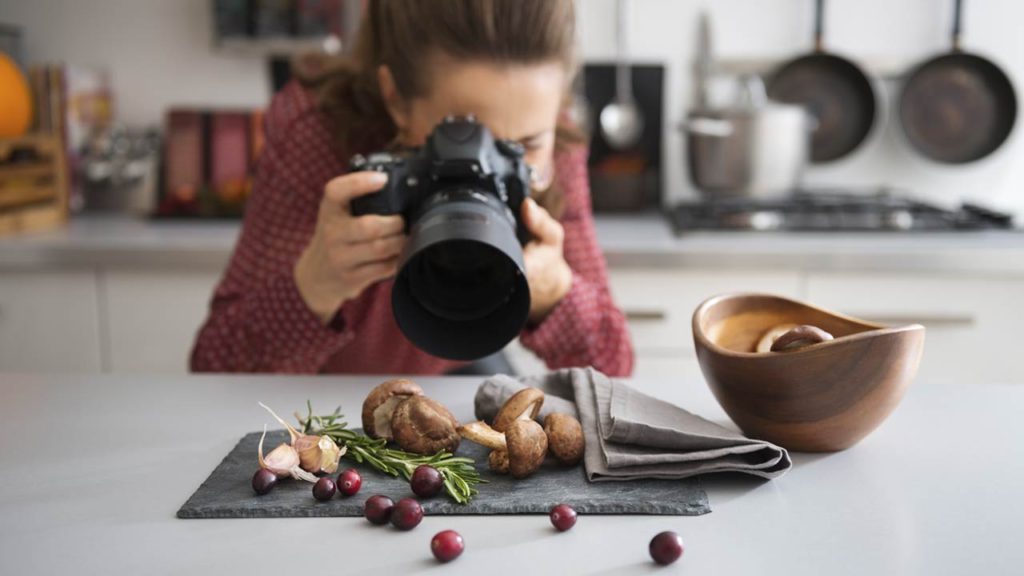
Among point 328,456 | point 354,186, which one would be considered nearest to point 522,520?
point 328,456

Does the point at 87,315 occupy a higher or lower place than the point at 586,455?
lower

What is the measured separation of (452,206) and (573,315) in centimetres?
47

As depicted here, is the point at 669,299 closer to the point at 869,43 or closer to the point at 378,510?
the point at 869,43

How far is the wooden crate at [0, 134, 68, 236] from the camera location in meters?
1.80

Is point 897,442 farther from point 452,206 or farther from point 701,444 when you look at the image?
point 452,206

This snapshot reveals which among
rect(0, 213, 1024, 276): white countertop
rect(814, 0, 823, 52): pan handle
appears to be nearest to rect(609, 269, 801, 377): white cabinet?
rect(0, 213, 1024, 276): white countertop

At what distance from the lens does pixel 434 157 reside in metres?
0.82

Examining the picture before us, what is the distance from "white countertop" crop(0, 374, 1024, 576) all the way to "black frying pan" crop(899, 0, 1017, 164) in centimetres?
143

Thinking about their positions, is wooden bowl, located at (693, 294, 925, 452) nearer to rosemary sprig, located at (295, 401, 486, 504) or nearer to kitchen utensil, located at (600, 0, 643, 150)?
rosemary sprig, located at (295, 401, 486, 504)

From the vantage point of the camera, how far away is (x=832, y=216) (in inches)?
70.0

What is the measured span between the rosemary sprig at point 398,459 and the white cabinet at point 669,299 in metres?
0.98

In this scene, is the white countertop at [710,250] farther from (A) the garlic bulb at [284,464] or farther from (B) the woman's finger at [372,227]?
(A) the garlic bulb at [284,464]

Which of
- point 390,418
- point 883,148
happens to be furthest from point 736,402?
point 883,148

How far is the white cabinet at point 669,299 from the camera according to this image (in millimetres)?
1637
